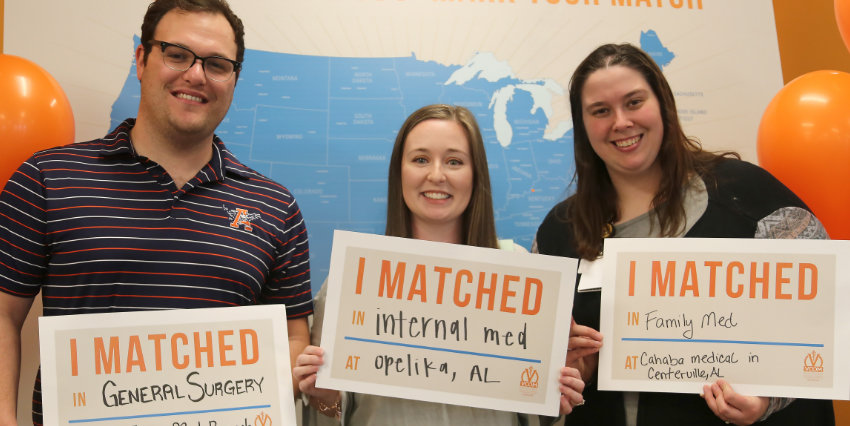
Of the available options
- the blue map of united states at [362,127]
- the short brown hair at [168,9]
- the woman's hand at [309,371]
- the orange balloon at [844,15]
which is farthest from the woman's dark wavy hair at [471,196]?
the orange balloon at [844,15]

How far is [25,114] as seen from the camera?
2.18 m

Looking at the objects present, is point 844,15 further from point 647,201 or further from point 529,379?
point 529,379

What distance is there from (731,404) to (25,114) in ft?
7.65

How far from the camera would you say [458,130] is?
6.45 feet

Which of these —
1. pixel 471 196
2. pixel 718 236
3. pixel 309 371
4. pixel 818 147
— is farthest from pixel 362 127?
pixel 818 147

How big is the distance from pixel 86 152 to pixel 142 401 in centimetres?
74

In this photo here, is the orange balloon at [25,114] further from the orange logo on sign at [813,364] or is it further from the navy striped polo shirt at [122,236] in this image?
the orange logo on sign at [813,364]

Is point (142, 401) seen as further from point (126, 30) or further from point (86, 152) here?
point (126, 30)

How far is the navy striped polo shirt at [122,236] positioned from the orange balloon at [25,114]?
1.36 ft

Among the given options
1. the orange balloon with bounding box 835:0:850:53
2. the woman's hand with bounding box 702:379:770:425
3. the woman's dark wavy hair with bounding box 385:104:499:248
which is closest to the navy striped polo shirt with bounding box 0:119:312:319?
the woman's dark wavy hair with bounding box 385:104:499:248

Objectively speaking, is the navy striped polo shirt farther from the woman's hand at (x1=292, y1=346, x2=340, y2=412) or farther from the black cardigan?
the black cardigan

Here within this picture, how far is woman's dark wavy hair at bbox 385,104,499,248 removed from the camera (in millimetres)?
1954

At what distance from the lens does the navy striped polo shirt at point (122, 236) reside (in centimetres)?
174

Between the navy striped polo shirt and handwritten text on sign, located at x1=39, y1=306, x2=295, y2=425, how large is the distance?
15 cm
